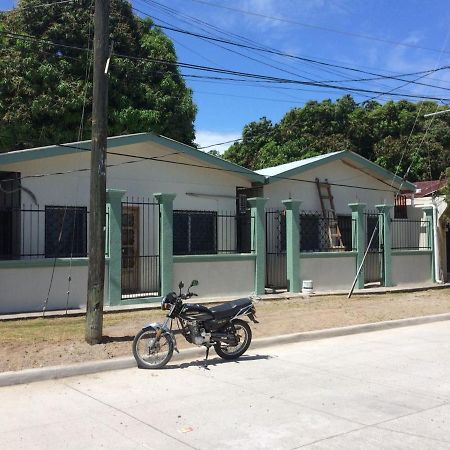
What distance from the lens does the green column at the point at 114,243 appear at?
12.6 metres

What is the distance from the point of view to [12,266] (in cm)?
1160

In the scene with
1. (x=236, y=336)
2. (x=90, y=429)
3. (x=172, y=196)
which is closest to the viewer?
(x=90, y=429)

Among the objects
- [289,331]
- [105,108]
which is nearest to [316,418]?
[289,331]

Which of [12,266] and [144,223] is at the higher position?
[144,223]

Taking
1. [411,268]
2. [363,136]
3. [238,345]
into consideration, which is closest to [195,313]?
[238,345]

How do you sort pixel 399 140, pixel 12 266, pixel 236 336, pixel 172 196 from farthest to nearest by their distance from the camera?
1. pixel 399 140
2. pixel 172 196
3. pixel 12 266
4. pixel 236 336

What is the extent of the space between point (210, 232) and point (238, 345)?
748cm

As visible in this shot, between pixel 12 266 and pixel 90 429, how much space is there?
708cm

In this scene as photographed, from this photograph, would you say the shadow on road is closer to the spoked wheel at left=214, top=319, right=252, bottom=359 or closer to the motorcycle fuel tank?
the spoked wheel at left=214, top=319, right=252, bottom=359

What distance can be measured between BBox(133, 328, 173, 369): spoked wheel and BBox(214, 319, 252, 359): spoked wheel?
840mm

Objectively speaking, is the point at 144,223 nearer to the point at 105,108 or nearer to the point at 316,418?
the point at 105,108

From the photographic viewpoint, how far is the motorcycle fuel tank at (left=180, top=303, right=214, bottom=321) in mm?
8039

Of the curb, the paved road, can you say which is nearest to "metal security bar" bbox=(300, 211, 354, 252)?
the curb

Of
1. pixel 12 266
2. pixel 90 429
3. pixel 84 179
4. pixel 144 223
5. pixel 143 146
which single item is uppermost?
pixel 143 146
